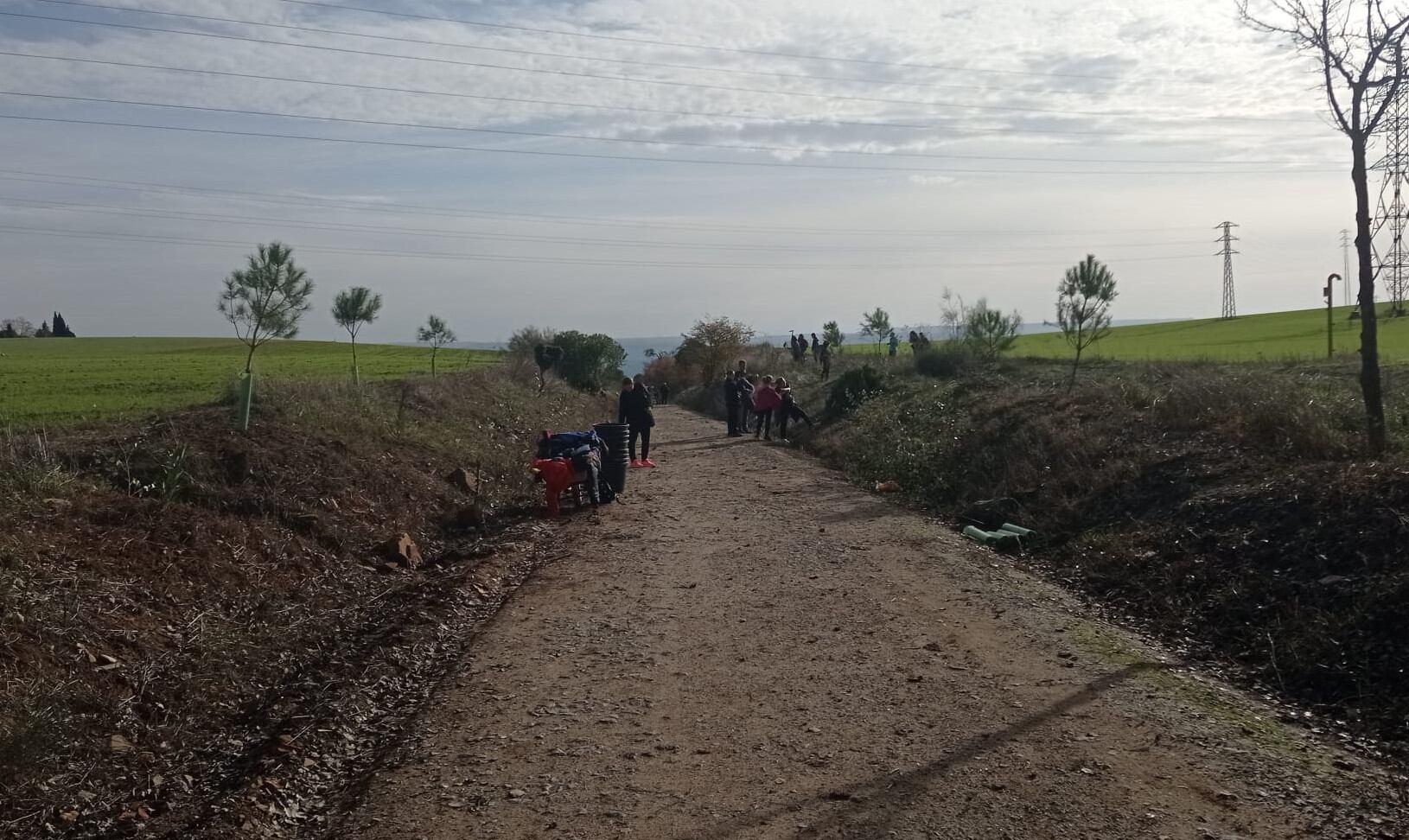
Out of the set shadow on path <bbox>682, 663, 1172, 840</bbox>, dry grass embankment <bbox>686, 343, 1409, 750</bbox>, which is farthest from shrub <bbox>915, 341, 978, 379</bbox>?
shadow on path <bbox>682, 663, 1172, 840</bbox>

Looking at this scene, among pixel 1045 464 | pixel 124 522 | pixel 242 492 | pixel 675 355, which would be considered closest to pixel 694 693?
pixel 124 522

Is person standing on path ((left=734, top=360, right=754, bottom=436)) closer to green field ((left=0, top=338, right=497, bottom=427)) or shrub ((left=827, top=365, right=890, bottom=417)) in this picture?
shrub ((left=827, top=365, right=890, bottom=417))

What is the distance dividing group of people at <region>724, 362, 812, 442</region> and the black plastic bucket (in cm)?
876

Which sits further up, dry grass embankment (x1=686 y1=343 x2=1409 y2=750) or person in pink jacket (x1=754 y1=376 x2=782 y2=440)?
person in pink jacket (x1=754 y1=376 x2=782 y2=440)

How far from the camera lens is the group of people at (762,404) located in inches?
907

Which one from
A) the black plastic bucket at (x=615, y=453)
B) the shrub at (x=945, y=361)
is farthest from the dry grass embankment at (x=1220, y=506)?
the shrub at (x=945, y=361)

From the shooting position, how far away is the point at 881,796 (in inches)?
193

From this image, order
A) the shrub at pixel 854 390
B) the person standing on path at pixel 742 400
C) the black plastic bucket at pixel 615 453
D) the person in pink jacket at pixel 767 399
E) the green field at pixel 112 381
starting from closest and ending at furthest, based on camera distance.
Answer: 1. the black plastic bucket at pixel 615 453
2. the green field at pixel 112 381
3. the person in pink jacket at pixel 767 399
4. the shrub at pixel 854 390
5. the person standing on path at pixel 742 400

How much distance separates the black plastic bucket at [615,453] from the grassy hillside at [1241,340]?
18.3 metres

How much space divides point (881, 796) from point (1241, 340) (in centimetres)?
5087

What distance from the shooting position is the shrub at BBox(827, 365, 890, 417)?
24.7 m

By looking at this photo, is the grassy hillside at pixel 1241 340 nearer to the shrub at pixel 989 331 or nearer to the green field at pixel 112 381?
the shrub at pixel 989 331

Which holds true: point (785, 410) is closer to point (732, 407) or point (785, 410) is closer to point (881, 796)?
point (732, 407)

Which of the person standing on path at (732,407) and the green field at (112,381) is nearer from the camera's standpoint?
the green field at (112,381)
